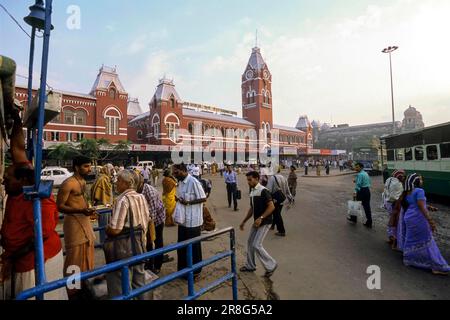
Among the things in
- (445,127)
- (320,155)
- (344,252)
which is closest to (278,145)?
(320,155)

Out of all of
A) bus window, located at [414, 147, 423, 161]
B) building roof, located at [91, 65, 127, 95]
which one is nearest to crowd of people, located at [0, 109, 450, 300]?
bus window, located at [414, 147, 423, 161]

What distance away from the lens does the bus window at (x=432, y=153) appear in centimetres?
954

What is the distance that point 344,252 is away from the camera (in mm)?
4742

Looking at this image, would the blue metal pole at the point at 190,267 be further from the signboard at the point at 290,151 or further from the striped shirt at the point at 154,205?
the signboard at the point at 290,151

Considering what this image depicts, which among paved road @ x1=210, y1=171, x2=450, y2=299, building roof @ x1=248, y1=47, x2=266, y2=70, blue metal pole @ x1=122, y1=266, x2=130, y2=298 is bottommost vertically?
paved road @ x1=210, y1=171, x2=450, y2=299

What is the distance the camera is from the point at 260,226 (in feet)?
12.5

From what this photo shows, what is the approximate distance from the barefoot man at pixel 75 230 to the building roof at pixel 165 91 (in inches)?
1443

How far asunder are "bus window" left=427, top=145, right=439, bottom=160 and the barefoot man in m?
11.7

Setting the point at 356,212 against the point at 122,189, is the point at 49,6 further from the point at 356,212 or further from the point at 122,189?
the point at 356,212

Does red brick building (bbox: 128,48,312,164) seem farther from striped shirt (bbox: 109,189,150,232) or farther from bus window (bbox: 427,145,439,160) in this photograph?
striped shirt (bbox: 109,189,150,232)

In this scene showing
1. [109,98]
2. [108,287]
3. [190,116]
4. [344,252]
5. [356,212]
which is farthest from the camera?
[190,116]

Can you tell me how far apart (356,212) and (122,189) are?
21.0 feet

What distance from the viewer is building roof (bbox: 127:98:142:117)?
51325 mm
